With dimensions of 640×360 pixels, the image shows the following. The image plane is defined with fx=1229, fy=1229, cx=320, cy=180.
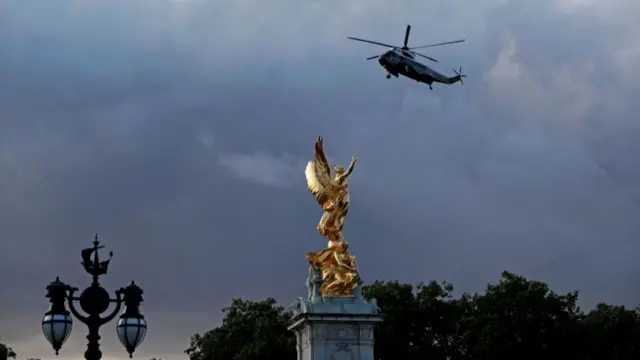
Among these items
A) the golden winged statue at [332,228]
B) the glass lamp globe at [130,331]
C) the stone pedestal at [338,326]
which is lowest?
the glass lamp globe at [130,331]

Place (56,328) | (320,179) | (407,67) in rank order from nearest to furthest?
(56,328) → (320,179) → (407,67)

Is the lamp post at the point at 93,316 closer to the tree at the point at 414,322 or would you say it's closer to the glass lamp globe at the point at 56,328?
the glass lamp globe at the point at 56,328

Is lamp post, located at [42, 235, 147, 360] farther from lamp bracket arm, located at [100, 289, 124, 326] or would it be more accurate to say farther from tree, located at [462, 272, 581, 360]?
tree, located at [462, 272, 581, 360]

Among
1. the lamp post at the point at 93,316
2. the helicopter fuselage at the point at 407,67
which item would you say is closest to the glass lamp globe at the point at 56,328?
the lamp post at the point at 93,316

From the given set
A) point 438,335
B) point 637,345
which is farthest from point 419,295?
point 637,345

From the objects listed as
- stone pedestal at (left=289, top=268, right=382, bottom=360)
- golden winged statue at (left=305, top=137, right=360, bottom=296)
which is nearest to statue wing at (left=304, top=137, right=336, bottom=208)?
golden winged statue at (left=305, top=137, right=360, bottom=296)

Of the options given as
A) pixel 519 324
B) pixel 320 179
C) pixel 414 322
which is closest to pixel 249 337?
pixel 414 322

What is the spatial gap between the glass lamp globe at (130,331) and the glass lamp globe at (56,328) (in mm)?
750

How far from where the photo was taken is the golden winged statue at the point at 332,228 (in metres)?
42.0

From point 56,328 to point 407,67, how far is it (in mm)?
32166

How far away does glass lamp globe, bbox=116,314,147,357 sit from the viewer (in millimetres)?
17203

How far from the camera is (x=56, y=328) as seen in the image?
17.2 metres

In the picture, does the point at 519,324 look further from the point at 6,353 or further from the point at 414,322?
the point at 6,353

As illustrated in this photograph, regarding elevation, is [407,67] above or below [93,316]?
above
